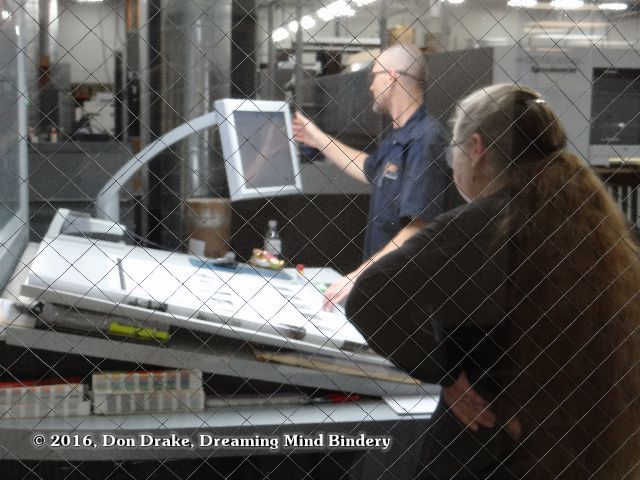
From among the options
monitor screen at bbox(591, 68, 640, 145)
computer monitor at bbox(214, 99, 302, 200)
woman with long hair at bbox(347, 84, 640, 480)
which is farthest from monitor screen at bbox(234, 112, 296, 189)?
monitor screen at bbox(591, 68, 640, 145)

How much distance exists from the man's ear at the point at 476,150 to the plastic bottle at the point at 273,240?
349 millimetres

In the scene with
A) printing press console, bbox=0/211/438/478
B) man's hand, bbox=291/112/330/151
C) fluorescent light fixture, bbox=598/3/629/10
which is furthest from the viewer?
fluorescent light fixture, bbox=598/3/629/10

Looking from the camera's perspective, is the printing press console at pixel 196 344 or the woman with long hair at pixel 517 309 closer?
the printing press console at pixel 196 344

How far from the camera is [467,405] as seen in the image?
177 cm

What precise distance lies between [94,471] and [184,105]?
61 centimetres

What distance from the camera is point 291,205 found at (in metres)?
1.73

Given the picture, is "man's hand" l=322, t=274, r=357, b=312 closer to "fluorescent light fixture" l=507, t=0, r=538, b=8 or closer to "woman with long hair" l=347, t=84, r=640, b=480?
"woman with long hair" l=347, t=84, r=640, b=480

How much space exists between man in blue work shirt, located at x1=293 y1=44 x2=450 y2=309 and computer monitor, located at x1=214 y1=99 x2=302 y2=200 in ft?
0.14

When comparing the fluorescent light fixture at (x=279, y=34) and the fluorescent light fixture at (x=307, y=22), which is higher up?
the fluorescent light fixture at (x=307, y=22)

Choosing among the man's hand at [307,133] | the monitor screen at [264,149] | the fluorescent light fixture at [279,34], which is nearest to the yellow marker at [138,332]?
the monitor screen at [264,149]

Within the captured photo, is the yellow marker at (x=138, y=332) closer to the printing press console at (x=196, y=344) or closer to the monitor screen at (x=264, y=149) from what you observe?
the printing press console at (x=196, y=344)

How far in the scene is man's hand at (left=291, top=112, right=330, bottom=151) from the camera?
1.69 meters

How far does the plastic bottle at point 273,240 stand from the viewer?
1731 millimetres

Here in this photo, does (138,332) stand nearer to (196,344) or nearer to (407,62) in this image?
(196,344)
